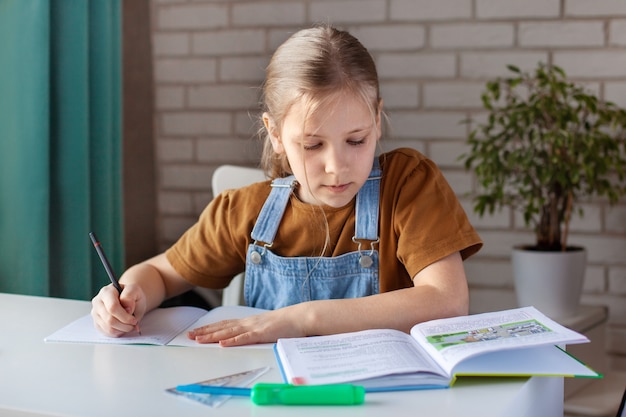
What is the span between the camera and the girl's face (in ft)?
4.19

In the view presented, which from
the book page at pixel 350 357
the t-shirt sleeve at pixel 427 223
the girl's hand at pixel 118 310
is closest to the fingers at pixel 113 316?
the girl's hand at pixel 118 310

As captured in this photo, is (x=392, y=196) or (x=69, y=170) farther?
(x=69, y=170)

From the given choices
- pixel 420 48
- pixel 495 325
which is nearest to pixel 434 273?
pixel 495 325

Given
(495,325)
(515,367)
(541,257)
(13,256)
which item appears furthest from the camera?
(541,257)

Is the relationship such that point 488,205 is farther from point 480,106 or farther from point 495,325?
point 495,325

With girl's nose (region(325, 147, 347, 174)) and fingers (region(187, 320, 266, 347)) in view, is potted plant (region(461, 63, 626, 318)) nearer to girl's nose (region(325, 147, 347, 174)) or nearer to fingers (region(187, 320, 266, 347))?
girl's nose (region(325, 147, 347, 174))

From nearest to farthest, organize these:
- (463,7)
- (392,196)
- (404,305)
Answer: (404,305) → (392,196) → (463,7)

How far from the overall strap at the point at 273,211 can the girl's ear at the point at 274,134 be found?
80mm

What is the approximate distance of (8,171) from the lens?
6.37ft

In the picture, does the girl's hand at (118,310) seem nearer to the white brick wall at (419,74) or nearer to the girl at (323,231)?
the girl at (323,231)

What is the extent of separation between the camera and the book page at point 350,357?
35.7 inches

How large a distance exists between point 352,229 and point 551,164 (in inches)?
36.0

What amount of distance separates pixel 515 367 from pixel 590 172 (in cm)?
130

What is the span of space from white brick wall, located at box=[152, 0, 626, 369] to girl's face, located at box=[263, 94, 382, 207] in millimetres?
Result: 1131
